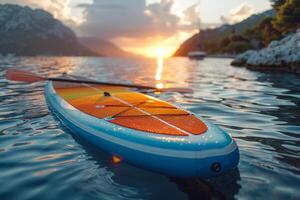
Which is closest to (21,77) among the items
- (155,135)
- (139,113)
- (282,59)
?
(139,113)

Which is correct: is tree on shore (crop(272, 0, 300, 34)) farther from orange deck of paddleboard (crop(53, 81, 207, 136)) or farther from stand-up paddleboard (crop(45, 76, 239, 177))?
stand-up paddleboard (crop(45, 76, 239, 177))

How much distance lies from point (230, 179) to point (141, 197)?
64.1 inches

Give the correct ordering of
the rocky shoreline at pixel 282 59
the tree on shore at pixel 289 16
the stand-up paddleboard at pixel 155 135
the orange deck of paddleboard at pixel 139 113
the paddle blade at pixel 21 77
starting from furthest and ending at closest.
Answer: the tree on shore at pixel 289 16 → the rocky shoreline at pixel 282 59 → the paddle blade at pixel 21 77 → the orange deck of paddleboard at pixel 139 113 → the stand-up paddleboard at pixel 155 135

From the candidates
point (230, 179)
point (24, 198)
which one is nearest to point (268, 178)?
point (230, 179)

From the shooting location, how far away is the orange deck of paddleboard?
19.6 feet

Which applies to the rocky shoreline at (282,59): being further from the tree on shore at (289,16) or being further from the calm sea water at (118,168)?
the calm sea water at (118,168)

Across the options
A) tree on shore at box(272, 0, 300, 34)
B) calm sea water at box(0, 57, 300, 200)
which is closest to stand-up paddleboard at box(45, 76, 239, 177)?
calm sea water at box(0, 57, 300, 200)

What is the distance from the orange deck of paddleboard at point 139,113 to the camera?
5973mm

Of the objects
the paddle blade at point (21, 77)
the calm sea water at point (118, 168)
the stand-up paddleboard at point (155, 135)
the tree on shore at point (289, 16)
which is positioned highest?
the tree on shore at point (289, 16)

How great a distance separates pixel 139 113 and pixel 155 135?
1.63 m

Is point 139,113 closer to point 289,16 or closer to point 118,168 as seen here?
point 118,168

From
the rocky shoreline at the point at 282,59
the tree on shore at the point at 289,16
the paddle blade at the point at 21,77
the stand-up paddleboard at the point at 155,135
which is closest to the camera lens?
the stand-up paddleboard at the point at 155,135

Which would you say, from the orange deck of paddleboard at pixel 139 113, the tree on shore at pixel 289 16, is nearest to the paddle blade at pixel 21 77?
the orange deck of paddleboard at pixel 139 113

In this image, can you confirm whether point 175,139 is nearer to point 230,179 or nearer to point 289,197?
point 230,179
